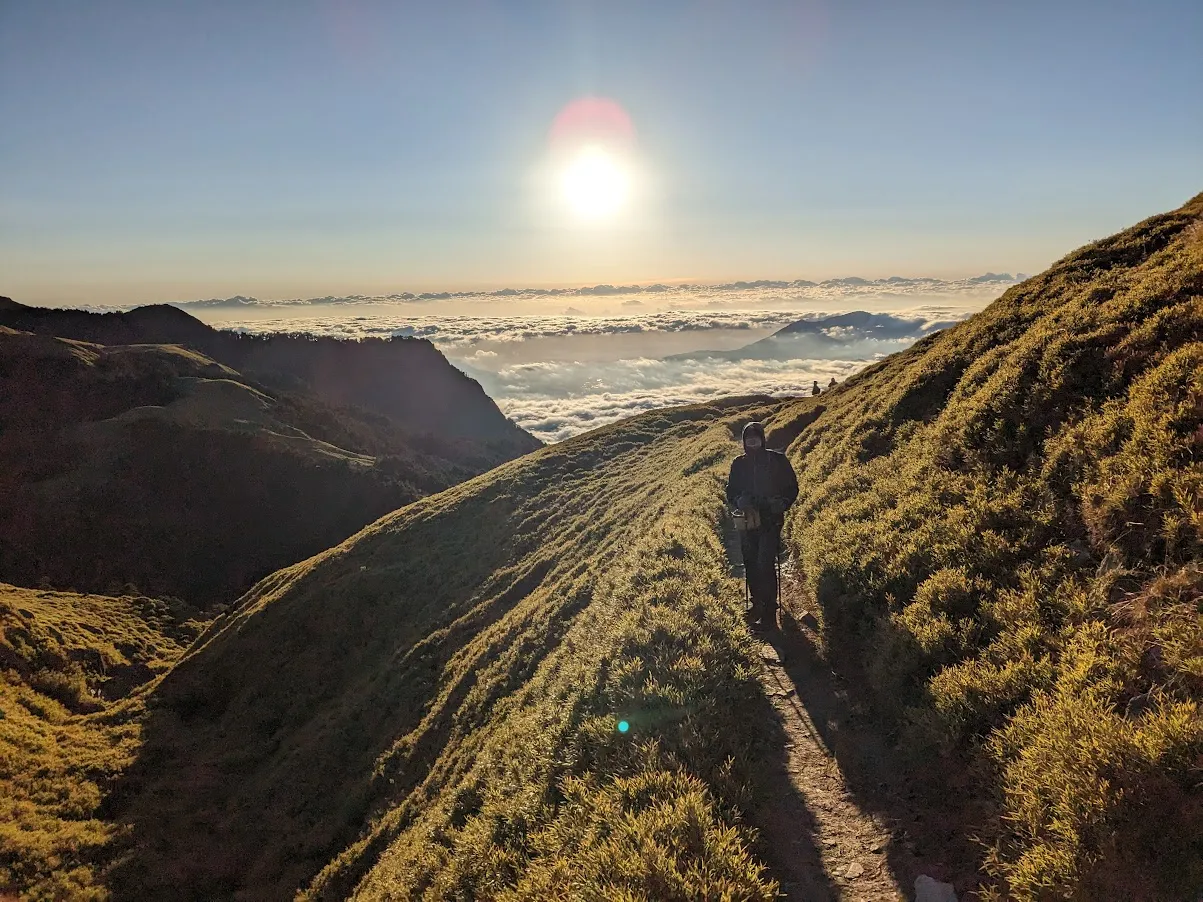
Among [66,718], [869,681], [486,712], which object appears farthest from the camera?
[66,718]

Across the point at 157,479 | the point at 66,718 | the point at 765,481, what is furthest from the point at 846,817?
the point at 157,479

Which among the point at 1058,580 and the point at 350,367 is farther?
the point at 350,367

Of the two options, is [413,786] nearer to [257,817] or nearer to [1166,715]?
[257,817]

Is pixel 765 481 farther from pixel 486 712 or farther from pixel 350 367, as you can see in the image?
pixel 350 367

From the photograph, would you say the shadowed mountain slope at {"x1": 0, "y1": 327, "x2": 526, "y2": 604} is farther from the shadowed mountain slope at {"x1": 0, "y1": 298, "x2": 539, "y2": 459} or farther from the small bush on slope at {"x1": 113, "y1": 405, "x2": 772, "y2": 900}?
the shadowed mountain slope at {"x1": 0, "y1": 298, "x2": 539, "y2": 459}

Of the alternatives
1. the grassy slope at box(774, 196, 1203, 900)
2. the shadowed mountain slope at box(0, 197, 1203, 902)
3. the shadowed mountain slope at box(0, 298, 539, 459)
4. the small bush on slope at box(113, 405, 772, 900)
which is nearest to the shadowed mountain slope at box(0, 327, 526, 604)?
the small bush on slope at box(113, 405, 772, 900)

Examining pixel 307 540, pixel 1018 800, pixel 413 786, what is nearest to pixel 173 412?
pixel 307 540
